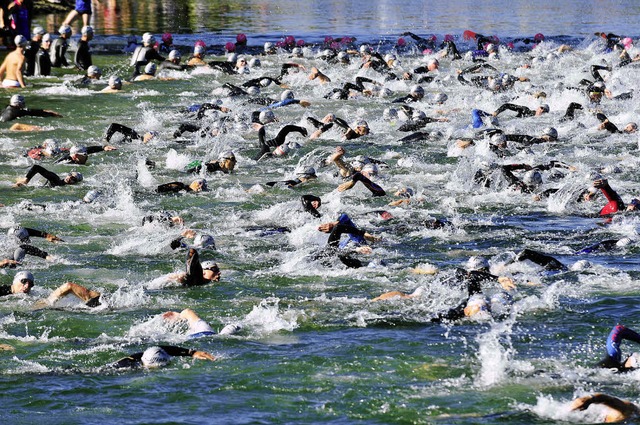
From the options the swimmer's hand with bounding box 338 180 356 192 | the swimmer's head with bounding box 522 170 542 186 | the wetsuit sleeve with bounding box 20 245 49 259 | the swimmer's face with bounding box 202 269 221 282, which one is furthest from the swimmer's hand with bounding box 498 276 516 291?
the wetsuit sleeve with bounding box 20 245 49 259

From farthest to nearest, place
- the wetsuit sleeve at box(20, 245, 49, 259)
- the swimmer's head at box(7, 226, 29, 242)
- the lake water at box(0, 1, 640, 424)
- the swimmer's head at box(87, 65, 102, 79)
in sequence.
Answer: the swimmer's head at box(87, 65, 102, 79) < the swimmer's head at box(7, 226, 29, 242) < the wetsuit sleeve at box(20, 245, 49, 259) < the lake water at box(0, 1, 640, 424)

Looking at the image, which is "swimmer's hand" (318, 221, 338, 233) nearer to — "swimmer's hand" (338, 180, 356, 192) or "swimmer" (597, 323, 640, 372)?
"swimmer's hand" (338, 180, 356, 192)

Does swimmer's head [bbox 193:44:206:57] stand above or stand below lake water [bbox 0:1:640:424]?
above

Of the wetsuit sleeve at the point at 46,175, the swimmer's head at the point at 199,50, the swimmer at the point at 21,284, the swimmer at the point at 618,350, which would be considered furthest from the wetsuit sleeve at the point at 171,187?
the swimmer's head at the point at 199,50

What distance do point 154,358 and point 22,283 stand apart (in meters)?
3.11

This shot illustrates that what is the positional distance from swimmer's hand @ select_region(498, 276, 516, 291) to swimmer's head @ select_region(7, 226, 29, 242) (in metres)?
6.44

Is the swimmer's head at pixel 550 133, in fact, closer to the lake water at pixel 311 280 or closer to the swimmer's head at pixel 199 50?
the lake water at pixel 311 280

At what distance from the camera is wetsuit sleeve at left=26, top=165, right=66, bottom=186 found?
1966cm

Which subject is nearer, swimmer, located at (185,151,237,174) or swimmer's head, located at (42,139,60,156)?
swimmer, located at (185,151,237,174)

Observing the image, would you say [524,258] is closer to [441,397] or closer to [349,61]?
[441,397]

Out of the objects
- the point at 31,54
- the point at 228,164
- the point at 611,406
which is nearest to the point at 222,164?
the point at 228,164

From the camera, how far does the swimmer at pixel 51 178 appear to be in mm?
19734

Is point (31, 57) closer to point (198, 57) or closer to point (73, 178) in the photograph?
point (198, 57)

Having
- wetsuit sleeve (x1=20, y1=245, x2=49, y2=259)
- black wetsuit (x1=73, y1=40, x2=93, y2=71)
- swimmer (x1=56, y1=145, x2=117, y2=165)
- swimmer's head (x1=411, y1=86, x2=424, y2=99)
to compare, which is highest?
black wetsuit (x1=73, y1=40, x2=93, y2=71)
